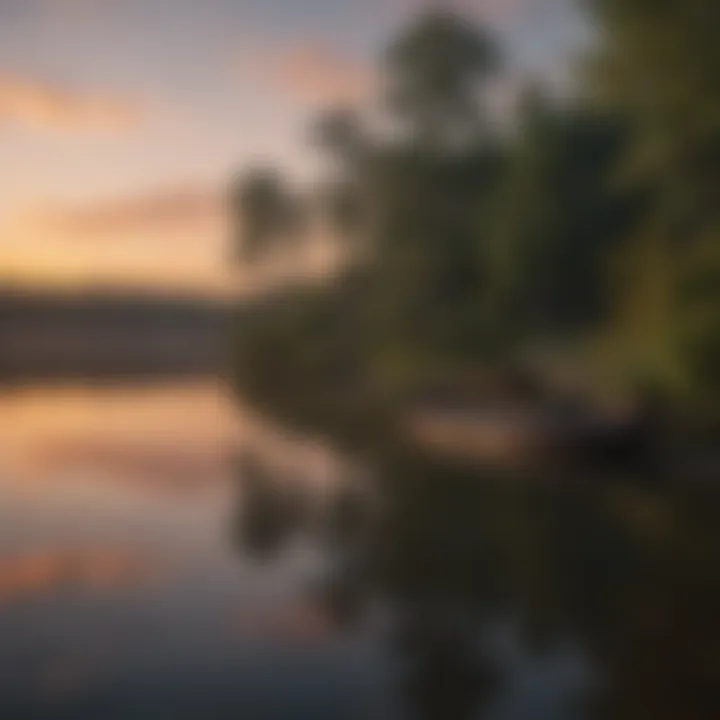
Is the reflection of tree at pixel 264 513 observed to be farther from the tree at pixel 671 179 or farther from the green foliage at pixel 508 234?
the tree at pixel 671 179

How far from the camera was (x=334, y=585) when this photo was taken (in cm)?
128

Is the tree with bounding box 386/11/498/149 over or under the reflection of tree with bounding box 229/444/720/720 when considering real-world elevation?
over

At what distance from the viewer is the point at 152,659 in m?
1.04

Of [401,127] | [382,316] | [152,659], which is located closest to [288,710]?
[152,659]

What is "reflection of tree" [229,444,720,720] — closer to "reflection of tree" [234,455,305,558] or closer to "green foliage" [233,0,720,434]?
"reflection of tree" [234,455,305,558]

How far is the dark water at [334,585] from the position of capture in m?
0.95

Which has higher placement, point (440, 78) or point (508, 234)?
point (440, 78)

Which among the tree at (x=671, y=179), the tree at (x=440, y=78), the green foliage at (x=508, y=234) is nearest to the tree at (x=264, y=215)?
the green foliage at (x=508, y=234)

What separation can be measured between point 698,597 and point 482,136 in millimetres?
1166

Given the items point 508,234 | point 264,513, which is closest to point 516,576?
point 264,513

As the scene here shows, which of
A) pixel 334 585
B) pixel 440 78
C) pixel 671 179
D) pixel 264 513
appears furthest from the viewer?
pixel 671 179

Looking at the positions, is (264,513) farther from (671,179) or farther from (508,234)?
(671,179)

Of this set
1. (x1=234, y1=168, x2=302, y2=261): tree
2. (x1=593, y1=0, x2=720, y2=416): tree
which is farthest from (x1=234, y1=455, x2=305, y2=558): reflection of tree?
(x1=593, y1=0, x2=720, y2=416): tree

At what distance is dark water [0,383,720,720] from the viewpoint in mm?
949
